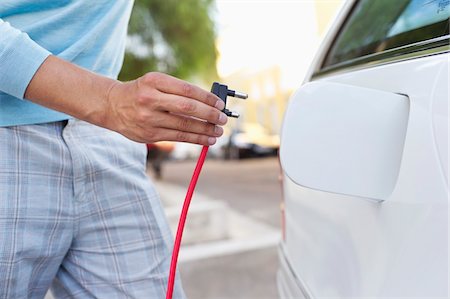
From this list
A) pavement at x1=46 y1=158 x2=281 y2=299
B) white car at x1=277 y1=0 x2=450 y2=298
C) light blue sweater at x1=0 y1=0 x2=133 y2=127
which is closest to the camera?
white car at x1=277 y1=0 x2=450 y2=298

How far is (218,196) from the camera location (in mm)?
7984

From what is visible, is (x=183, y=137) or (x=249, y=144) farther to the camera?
(x=249, y=144)

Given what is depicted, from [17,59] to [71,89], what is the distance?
105mm

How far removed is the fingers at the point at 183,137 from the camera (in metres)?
0.81

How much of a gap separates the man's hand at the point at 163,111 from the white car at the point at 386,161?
0.44ft

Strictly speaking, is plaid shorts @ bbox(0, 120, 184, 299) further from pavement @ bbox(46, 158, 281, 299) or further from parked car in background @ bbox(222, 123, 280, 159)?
parked car in background @ bbox(222, 123, 280, 159)

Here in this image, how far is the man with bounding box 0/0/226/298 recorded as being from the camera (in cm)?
82

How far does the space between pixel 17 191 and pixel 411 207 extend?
72 cm

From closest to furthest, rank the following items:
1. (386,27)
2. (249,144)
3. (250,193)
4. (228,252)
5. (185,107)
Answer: (185,107) → (386,27) → (228,252) → (250,193) → (249,144)

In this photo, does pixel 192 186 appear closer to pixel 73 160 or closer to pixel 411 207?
pixel 73 160

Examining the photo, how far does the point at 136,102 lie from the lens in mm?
793

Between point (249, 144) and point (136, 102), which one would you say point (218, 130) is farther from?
point (249, 144)

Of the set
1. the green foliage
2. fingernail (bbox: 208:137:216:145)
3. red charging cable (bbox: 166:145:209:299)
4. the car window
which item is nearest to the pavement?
the car window

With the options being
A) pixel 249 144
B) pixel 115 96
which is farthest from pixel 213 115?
pixel 249 144
